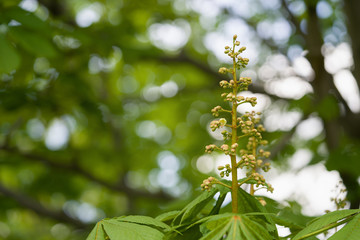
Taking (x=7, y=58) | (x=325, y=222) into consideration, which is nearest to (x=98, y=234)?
(x=325, y=222)

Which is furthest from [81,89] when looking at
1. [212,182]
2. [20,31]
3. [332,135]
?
[212,182]

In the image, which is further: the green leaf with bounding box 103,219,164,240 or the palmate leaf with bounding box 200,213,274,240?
the green leaf with bounding box 103,219,164,240

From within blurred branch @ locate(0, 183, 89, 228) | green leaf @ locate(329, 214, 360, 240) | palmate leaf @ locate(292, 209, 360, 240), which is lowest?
green leaf @ locate(329, 214, 360, 240)

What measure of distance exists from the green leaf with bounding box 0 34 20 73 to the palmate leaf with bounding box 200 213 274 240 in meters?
1.53

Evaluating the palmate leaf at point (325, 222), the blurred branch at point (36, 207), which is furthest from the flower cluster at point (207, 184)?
the blurred branch at point (36, 207)

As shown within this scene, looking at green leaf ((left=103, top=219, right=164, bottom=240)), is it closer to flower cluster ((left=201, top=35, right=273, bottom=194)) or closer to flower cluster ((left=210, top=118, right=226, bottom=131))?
flower cluster ((left=201, top=35, right=273, bottom=194))

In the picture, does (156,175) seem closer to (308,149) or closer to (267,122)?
(308,149)

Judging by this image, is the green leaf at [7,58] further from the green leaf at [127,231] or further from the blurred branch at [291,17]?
the blurred branch at [291,17]

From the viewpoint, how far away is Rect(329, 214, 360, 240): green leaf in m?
1.03

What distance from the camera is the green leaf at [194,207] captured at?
46.9 inches

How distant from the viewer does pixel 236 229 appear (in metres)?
1.00

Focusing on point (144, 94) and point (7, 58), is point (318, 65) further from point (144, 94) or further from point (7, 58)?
point (144, 94)

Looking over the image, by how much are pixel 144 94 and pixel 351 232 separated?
8.35 metres

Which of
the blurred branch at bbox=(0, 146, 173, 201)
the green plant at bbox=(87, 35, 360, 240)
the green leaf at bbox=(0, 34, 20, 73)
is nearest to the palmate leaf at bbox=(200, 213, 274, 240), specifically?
the green plant at bbox=(87, 35, 360, 240)
